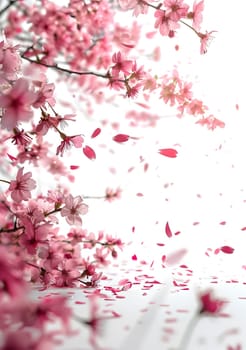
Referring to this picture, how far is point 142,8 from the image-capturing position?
0.97 metres

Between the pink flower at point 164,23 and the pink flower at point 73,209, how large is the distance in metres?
0.39

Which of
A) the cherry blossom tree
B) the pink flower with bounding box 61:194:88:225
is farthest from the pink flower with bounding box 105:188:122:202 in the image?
the pink flower with bounding box 61:194:88:225

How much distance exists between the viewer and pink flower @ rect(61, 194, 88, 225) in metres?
1.07

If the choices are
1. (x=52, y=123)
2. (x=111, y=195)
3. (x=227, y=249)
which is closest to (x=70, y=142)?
(x=52, y=123)

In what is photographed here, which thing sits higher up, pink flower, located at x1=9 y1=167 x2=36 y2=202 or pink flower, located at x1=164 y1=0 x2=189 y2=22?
pink flower, located at x1=164 y1=0 x2=189 y2=22

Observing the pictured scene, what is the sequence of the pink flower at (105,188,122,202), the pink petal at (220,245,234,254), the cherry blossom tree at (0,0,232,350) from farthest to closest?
→ the pink petal at (220,245,234,254)
the pink flower at (105,188,122,202)
the cherry blossom tree at (0,0,232,350)

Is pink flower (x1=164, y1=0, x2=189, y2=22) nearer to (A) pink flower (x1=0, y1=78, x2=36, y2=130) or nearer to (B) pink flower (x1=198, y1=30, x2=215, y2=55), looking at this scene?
(B) pink flower (x1=198, y1=30, x2=215, y2=55)

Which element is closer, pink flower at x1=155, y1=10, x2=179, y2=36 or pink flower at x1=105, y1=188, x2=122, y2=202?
pink flower at x1=155, y1=10, x2=179, y2=36

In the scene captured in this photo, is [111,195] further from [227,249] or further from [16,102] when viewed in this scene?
[16,102]

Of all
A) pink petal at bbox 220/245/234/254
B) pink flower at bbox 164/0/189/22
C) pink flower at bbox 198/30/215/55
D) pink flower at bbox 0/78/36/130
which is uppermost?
pink flower at bbox 164/0/189/22

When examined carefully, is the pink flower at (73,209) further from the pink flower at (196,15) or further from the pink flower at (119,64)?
the pink flower at (196,15)

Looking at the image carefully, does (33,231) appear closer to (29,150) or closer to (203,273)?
(29,150)

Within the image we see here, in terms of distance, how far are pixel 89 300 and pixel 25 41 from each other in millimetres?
775

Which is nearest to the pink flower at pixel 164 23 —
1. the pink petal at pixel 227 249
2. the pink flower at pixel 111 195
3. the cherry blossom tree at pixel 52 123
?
the cherry blossom tree at pixel 52 123
